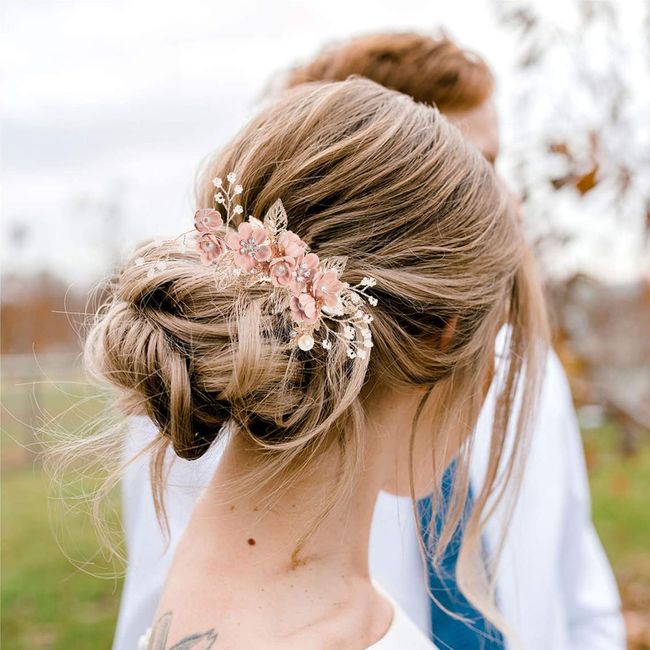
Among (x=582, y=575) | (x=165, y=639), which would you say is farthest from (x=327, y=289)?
(x=582, y=575)

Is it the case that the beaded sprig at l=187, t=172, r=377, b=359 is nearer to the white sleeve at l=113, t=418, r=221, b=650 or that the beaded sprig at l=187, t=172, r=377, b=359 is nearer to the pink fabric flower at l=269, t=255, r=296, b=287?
the pink fabric flower at l=269, t=255, r=296, b=287

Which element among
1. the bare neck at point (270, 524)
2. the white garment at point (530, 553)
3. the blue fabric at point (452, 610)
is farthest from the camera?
the white garment at point (530, 553)

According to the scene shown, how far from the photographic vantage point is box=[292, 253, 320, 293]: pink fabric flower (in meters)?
1.14

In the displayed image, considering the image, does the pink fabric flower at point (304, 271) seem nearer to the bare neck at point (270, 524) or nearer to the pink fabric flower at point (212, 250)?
the pink fabric flower at point (212, 250)

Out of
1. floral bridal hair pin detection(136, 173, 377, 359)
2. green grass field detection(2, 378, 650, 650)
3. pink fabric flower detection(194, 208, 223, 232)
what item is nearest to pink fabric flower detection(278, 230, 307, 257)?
floral bridal hair pin detection(136, 173, 377, 359)

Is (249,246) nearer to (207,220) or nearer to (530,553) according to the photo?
(207,220)

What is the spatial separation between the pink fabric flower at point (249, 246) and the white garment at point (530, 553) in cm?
89

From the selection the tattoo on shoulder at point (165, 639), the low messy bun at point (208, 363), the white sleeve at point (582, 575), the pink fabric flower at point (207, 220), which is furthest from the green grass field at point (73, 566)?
the pink fabric flower at point (207, 220)

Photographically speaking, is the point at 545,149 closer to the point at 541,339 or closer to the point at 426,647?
the point at 541,339

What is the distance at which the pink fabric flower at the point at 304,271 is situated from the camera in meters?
1.14

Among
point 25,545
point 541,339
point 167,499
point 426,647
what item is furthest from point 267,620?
point 25,545

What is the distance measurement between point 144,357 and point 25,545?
17.4 ft

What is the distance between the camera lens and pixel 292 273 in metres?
1.15

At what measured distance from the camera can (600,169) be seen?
248 centimetres
